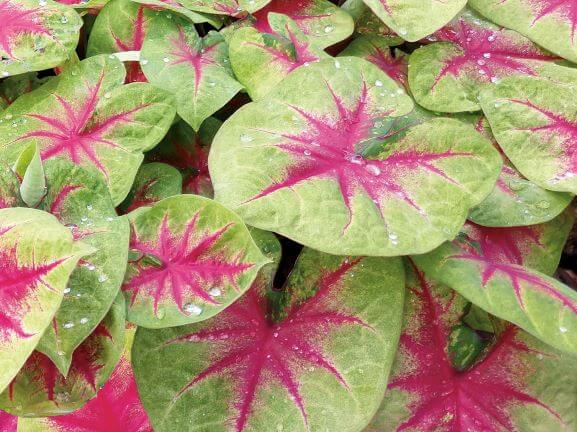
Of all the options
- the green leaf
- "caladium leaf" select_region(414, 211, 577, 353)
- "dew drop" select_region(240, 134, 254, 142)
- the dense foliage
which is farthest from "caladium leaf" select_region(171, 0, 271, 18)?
"caladium leaf" select_region(414, 211, 577, 353)

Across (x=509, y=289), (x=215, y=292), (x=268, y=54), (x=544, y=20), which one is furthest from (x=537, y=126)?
(x=215, y=292)

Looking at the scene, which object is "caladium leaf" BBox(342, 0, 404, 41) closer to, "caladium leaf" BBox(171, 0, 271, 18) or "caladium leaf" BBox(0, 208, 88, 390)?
"caladium leaf" BBox(171, 0, 271, 18)

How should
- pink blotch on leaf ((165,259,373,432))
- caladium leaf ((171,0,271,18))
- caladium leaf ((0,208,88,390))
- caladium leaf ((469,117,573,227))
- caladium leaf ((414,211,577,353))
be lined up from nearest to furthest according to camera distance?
caladium leaf ((0,208,88,390)), caladium leaf ((414,211,577,353)), pink blotch on leaf ((165,259,373,432)), caladium leaf ((469,117,573,227)), caladium leaf ((171,0,271,18))

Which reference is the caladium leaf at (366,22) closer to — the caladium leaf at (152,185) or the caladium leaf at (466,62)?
the caladium leaf at (466,62)

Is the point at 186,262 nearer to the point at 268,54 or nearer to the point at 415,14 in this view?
the point at 268,54

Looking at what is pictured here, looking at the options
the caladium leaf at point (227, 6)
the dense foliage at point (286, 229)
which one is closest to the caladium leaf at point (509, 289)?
the dense foliage at point (286, 229)

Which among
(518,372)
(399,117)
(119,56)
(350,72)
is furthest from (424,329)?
(119,56)

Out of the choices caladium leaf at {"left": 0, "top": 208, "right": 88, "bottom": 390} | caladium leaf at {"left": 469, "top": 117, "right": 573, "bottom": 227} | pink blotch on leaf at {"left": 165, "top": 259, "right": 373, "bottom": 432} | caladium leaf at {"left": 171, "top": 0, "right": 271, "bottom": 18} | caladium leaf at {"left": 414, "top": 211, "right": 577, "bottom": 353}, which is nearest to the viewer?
caladium leaf at {"left": 0, "top": 208, "right": 88, "bottom": 390}
